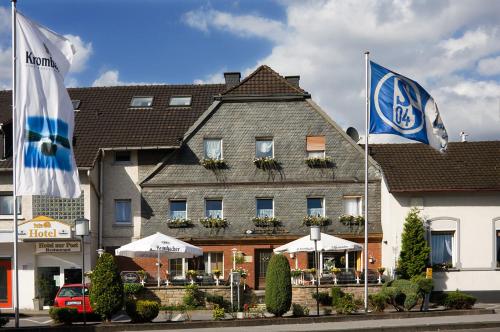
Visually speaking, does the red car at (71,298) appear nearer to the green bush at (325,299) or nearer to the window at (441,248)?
the green bush at (325,299)

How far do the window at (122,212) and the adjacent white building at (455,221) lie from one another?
11351 mm

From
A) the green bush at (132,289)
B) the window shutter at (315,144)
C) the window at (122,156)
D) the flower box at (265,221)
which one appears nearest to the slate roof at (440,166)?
the window shutter at (315,144)

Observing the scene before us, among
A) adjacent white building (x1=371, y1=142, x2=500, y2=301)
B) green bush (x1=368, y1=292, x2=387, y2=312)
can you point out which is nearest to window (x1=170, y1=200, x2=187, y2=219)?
adjacent white building (x1=371, y1=142, x2=500, y2=301)

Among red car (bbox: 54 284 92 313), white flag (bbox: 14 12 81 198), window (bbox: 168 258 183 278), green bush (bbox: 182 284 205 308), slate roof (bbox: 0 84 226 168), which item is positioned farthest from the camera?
slate roof (bbox: 0 84 226 168)

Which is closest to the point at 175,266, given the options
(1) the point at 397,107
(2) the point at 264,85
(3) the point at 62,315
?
(2) the point at 264,85

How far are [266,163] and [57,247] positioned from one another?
9.81 m

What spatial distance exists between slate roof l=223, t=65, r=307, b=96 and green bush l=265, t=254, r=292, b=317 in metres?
14.3

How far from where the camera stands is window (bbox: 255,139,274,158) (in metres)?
38.6

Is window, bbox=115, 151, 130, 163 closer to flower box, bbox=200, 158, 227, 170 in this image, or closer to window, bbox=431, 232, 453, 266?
flower box, bbox=200, 158, 227, 170

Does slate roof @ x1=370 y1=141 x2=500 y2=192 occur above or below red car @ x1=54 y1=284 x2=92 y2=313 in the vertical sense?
above

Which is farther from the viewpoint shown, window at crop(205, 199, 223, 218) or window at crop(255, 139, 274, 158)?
window at crop(255, 139, 274, 158)

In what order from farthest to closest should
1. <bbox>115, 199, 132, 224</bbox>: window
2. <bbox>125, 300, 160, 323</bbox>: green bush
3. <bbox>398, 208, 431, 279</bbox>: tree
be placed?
<bbox>115, 199, 132, 224</bbox>: window → <bbox>398, 208, 431, 279</bbox>: tree → <bbox>125, 300, 160, 323</bbox>: green bush

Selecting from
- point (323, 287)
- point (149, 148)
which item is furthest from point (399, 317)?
point (149, 148)

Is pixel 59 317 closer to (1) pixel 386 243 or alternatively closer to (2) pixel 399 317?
(2) pixel 399 317
